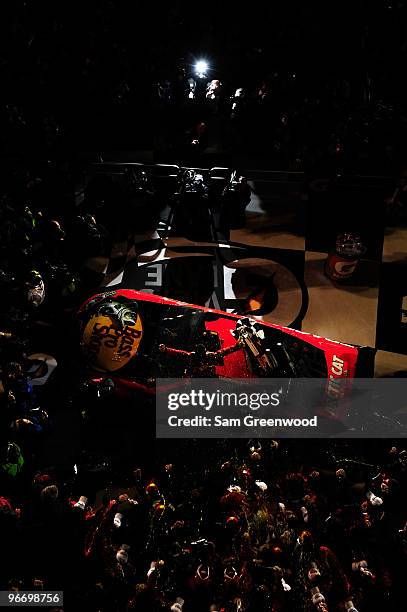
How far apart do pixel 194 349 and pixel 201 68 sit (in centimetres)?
532

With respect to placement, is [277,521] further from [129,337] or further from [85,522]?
[129,337]

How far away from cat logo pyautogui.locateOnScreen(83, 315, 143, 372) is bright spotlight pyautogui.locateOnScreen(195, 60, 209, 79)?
472 centimetres

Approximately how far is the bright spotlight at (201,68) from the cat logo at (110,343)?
4716 mm

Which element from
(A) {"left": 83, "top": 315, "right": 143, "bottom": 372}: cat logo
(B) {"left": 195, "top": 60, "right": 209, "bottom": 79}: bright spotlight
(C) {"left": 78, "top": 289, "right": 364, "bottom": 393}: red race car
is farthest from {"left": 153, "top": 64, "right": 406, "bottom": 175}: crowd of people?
(A) {"left": 83, "top": 315, "right": 143, "bottom": 372}: cat logo

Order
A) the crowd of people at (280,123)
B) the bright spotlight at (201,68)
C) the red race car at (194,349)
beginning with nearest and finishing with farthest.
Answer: the red race car at (194,349) < the crowd of people at (280,123) < the bright spotlight at (201,68)

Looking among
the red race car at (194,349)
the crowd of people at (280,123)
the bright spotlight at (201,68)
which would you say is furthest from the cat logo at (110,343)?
the bright spotlight at (201,68)

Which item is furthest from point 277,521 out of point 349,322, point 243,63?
point 243,63

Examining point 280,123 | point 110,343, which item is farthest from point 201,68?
point 110,343

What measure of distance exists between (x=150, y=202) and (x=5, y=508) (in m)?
4.34

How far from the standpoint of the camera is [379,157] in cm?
757

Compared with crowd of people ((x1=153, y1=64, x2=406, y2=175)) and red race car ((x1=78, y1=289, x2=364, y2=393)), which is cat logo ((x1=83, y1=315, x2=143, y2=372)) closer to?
red race car ((x1=78, y1=289, x2=364, y2=393))

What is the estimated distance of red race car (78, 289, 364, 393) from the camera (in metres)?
4.98

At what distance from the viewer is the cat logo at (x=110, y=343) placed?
5031mm

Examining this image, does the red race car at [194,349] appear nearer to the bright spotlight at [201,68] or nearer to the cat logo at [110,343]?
the cat logo at [110,343]
